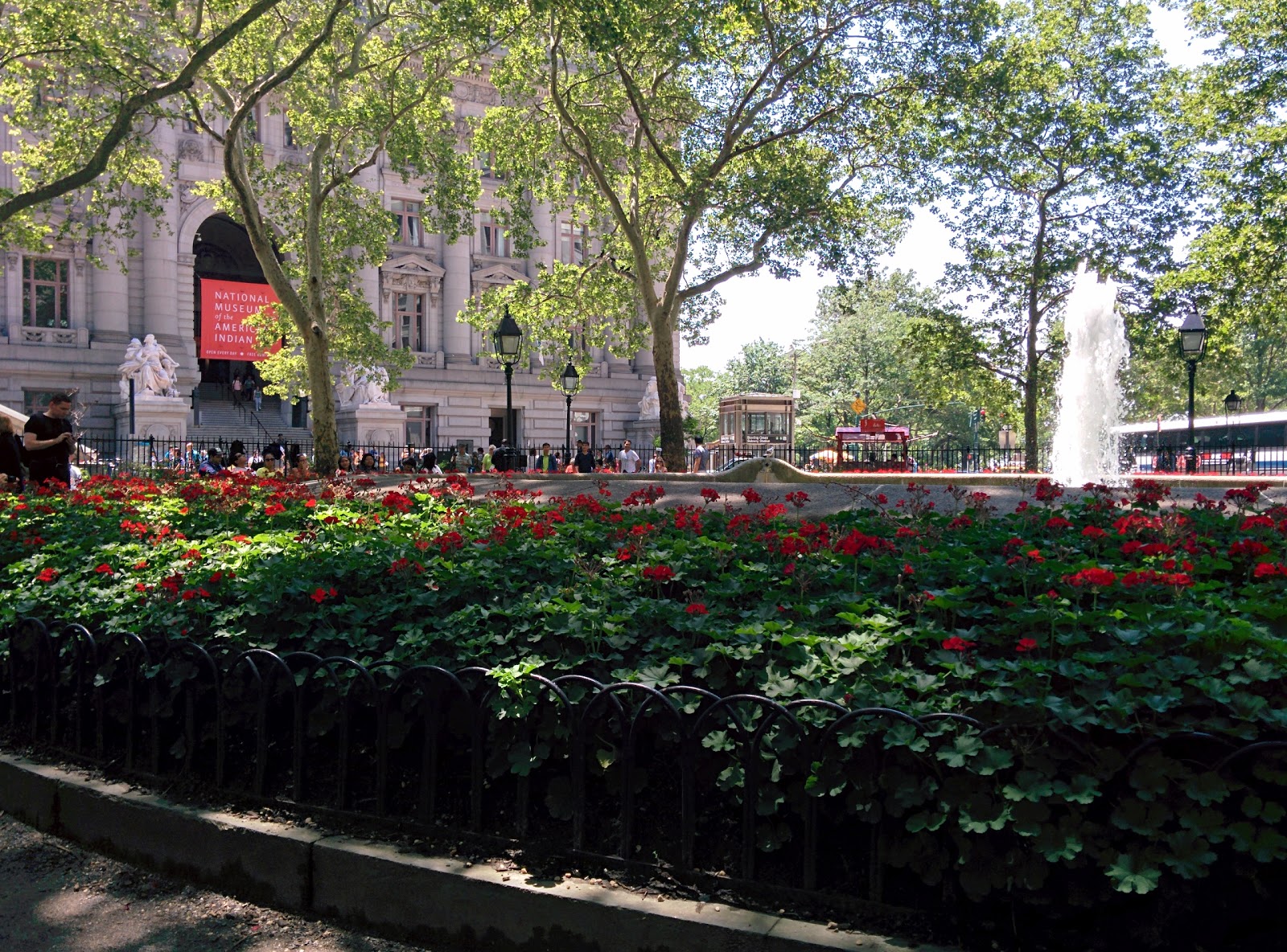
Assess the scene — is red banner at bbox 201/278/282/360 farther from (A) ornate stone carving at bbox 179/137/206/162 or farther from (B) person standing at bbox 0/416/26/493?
(B) person standing at bbox 0/416/26/493

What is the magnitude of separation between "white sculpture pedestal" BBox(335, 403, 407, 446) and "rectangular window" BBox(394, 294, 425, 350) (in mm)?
7506

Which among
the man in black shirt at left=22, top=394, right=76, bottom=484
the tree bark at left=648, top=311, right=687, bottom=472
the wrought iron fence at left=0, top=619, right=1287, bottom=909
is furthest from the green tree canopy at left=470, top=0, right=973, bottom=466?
the wrought iron fence at left=0, top=619, right=1287, bottom=909

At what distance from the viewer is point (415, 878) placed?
150 inches

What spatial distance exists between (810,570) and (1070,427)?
22.5m

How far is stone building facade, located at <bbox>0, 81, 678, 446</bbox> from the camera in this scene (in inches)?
1535

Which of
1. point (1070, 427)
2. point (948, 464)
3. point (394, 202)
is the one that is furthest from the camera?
point (394, 202)

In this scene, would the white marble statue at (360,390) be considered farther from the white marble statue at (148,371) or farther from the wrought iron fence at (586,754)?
the wrought iron fence at (586,754)

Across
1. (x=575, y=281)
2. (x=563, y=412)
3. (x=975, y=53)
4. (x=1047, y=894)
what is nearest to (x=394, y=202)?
(x=563, y=412)

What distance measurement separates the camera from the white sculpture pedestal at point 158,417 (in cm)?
3606

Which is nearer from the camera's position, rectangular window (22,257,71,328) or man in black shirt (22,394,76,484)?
man in black shirt (22,394,76,484)

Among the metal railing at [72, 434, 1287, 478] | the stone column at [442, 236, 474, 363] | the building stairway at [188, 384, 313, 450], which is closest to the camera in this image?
the metal railing at [72, 434, 1287, 478]

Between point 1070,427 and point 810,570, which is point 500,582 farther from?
point 1070,427

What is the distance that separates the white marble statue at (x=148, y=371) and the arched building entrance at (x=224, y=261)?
1168 centimetres

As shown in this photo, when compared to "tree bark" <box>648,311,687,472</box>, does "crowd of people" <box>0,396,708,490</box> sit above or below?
below
